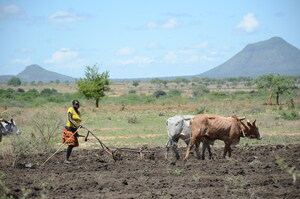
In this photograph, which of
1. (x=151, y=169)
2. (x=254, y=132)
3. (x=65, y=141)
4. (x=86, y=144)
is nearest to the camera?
(x=151, y=169)

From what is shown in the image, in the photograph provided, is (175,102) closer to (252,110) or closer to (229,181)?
(252,110)

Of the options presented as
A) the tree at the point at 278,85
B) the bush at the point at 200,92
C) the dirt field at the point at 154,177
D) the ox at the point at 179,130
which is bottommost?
the dirt field at the point at 154,177

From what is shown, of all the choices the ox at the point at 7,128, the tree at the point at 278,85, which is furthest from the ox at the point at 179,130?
the tree at the point at 278,85

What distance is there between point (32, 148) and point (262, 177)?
8667 mm

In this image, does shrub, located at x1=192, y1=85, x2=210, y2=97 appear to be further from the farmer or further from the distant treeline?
the farmer

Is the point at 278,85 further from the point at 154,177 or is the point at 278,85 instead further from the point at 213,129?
the point at 154,177

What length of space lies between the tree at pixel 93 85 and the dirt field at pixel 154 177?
32.5 meters

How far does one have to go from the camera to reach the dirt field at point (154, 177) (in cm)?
1051

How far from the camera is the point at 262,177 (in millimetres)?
11875

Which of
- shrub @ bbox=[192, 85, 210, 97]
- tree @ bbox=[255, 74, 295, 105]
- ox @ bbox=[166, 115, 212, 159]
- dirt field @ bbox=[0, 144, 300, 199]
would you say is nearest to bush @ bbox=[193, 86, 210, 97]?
shrub @ bbox=[192, 85, 210, 97]

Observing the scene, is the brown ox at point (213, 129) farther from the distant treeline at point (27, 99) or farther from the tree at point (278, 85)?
the distant treeline at point (27, 99)

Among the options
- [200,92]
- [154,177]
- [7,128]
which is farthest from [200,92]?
[154,177]

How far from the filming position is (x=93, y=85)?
48938 mm

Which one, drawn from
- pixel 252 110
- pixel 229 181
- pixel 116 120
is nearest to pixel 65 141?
pixel 229 181
